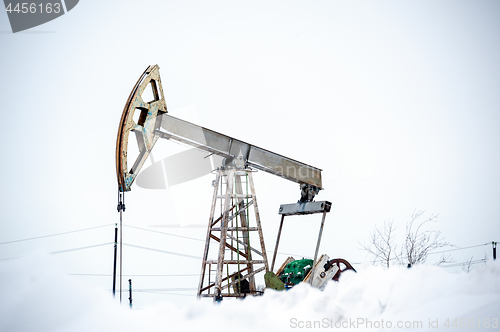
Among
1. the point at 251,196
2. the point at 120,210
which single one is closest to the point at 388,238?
the point at 251,196

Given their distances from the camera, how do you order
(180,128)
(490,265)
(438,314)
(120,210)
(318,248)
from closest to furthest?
(438,314)
(490,265)
(120,210)
(180,128)
(318,248)

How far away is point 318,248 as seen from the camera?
13.5 m

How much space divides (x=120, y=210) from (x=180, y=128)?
2488 millimetres

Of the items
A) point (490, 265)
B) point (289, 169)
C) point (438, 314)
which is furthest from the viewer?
point (289, 169)

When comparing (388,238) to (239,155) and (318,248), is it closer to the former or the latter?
(318,248)

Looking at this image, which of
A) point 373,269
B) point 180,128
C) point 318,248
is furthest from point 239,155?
point 373,269

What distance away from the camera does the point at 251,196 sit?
13688 millimetres

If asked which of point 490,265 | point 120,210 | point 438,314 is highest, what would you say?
point 120,210

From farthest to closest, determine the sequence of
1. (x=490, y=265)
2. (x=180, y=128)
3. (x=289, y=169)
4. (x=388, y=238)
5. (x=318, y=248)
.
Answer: (x=388, y=238) → (x=289, y=169) → (x=318, y=248) → (x=180, y=128) → (x=490, y=265)

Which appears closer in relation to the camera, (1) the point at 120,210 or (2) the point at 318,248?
(1) the point at 120,210

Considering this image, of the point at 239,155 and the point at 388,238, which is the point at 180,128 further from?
the point at 388,238

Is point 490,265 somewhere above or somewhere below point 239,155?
below

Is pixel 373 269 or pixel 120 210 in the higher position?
pixel 120 210

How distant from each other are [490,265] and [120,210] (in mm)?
6630
